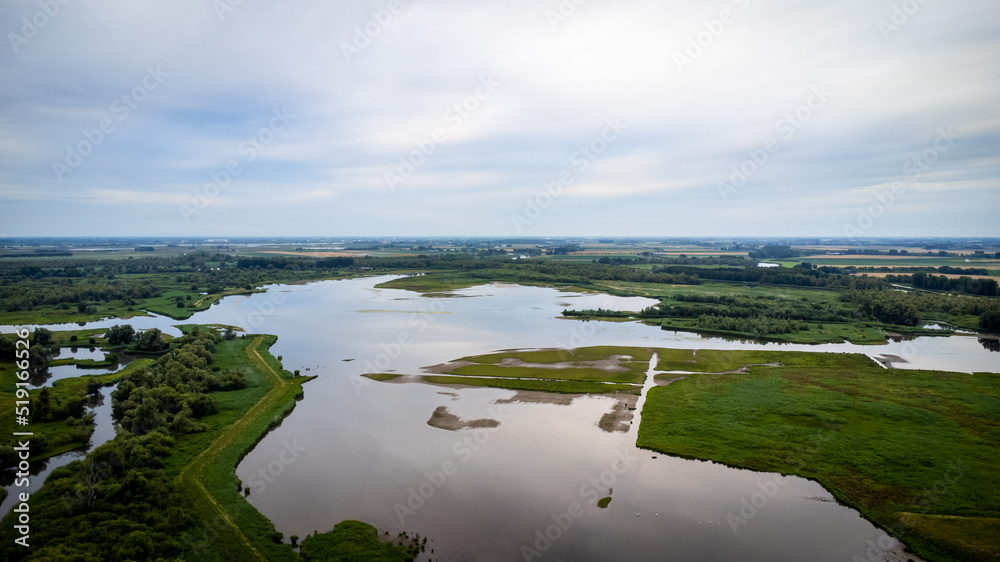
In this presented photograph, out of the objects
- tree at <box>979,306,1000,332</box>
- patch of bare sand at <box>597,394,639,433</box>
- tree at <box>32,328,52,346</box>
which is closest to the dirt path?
patch of bare sand at <box>597,394,639,433</box>

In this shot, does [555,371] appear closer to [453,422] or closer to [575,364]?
[575,364]

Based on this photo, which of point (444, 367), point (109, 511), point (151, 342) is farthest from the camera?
point (151, 342)

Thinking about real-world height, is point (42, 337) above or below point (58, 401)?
above

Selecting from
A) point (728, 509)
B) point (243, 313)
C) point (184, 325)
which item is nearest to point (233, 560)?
point (728, 509)

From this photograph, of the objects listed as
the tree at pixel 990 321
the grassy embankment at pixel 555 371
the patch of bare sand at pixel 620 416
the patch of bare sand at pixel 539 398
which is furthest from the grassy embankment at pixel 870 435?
the tree at pixel 990 321

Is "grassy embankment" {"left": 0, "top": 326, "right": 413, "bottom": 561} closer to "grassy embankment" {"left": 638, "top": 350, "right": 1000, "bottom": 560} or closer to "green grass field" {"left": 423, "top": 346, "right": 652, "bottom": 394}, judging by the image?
"green grass field" {"left": 423, "top": 346, "right": 652, "bottom": 394}

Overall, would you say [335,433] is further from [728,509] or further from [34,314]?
[34,314]

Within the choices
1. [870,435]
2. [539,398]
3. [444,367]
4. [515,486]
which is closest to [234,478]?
[515,486]

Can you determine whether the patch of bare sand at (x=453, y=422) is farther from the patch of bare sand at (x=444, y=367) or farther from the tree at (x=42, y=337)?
the tree at (x=42, y=337)
